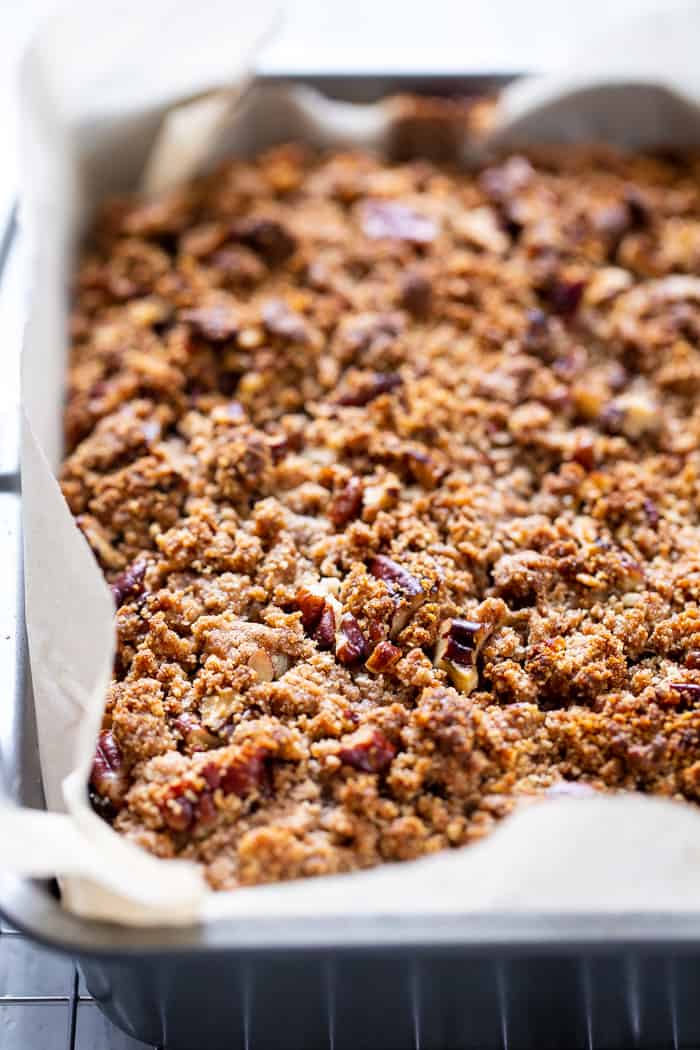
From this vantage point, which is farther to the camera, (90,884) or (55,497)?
(55,497)

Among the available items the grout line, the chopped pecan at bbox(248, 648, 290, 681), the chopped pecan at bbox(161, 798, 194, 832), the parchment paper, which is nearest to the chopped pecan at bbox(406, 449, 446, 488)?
the chopped pecan at bbox(248, 648, 290, 681)

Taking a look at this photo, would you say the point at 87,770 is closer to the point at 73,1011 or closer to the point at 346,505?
the point at 73,1011

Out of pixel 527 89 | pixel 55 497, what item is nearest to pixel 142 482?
pixel 55 497

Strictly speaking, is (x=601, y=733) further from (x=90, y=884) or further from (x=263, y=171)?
(x=263, y=171)

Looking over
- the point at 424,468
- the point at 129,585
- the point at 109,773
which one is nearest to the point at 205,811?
the point at 109,773

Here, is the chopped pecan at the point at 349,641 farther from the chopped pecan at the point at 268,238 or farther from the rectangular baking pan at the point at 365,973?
the chopped pecan at the point at 268,238
